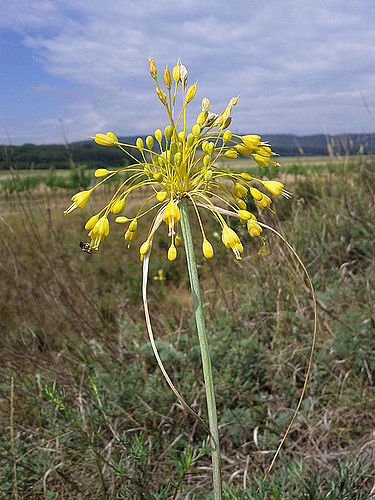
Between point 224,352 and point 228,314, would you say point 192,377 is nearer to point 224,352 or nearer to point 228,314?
point 224,352

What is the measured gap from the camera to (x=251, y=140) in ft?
4.12

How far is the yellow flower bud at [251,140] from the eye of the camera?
1.26 metres

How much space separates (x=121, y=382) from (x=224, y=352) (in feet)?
2.59

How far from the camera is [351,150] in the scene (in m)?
8.16

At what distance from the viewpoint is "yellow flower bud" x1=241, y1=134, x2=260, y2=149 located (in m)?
1.26

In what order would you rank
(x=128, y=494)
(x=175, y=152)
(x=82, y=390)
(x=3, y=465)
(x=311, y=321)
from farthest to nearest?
(x=311, y=321) < (x=82, y=390) < (x=3, y=465) < (x=128, y=494) < (x=175, y=152)

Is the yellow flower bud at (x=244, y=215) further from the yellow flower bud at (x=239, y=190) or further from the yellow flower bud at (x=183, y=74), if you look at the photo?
the yellow flower bud at (x=183, y=74)

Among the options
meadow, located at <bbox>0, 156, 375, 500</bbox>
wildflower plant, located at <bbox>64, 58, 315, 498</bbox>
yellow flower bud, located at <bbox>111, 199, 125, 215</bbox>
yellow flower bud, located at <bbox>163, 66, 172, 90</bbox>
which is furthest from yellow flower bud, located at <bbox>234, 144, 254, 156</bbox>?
meadow, located at <bbox>0, 156, 375, 500</bbox>

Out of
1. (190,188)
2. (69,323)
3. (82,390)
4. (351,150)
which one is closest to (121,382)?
(82,390)

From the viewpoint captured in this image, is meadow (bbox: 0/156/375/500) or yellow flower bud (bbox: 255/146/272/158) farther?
meadow (bbox: 0/156/375/500)

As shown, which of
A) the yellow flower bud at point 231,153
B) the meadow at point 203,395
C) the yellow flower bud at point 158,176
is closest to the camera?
the yellow flower bud at point 158,176

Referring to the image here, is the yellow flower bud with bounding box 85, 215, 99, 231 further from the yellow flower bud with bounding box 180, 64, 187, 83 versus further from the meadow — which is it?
the meadow

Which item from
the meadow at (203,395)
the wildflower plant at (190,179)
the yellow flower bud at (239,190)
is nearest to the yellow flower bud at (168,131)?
the wildflower plant at (190,179)

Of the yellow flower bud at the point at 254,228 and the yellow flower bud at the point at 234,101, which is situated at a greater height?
the yellow flower bud at the point at 234,101
